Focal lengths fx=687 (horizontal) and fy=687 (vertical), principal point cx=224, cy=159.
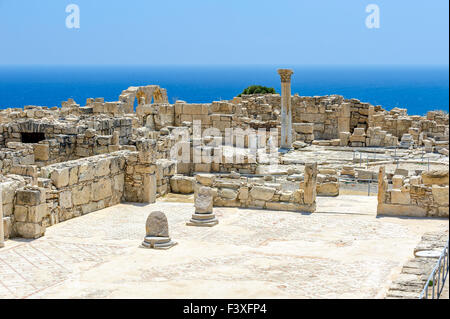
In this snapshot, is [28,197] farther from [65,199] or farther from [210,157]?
[210,157]

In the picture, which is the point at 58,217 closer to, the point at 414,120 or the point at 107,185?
the point at 107,185

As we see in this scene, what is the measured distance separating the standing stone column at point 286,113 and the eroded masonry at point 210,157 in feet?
0.15

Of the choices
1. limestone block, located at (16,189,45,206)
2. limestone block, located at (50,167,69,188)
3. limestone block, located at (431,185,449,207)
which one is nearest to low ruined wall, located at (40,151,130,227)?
limestone block, located at (50,167,69,188)

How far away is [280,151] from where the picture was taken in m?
27.7

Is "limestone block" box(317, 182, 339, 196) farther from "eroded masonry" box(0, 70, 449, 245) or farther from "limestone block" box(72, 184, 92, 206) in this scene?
"limestone block" box(72, 184, 92, 206)

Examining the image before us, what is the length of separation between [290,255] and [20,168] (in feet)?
18.9

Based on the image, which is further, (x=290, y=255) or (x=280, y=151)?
(x=280, y=151)

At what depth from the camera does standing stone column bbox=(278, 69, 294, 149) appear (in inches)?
1139

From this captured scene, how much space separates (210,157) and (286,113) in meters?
9.06

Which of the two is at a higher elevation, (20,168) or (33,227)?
(20,168)

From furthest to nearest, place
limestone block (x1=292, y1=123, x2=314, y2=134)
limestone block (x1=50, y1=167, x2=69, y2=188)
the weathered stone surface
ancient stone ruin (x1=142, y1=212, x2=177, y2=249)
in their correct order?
limestone block (x1=292, y1=123, x2=314, y2=134), limestone block (x1=50, y1=167, x2=69, y2=188), the weathered stone surface, ancient stone ruin (x1=142, y1=212, x2=177, y2=249)

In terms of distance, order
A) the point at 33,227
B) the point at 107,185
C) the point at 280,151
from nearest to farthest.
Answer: the point at 33,227 → the point at 107,185 → the point at 280,151
